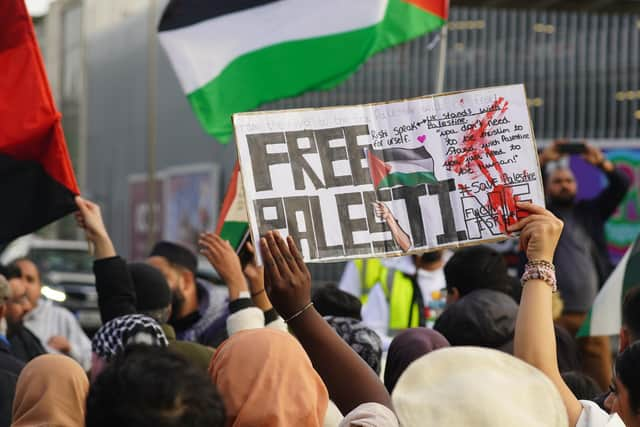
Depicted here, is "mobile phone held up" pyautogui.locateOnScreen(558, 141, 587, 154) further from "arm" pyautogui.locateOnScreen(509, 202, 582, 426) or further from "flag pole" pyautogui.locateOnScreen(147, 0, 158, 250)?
"flag pole" pyautogui.locateOnScreen(147, 0, 158, 250)

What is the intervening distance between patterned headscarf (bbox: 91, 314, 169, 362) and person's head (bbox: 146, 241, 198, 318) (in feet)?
7.99

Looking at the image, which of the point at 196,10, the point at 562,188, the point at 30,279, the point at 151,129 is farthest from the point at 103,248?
the point at 151,129

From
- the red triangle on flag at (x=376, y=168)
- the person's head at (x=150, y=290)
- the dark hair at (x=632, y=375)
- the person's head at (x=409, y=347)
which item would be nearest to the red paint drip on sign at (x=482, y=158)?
the red triangle on flag at (x=376, y=168)

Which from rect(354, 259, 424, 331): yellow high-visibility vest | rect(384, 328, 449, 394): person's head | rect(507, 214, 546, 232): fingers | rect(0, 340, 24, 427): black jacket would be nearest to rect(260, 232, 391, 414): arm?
rect(507, 214, 546, 232): fingers

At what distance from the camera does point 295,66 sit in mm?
7395

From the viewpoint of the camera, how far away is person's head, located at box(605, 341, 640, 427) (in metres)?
3.13

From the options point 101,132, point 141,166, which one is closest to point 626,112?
point 141,166

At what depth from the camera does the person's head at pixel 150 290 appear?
547cm

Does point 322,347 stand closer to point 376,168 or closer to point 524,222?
point 524,222

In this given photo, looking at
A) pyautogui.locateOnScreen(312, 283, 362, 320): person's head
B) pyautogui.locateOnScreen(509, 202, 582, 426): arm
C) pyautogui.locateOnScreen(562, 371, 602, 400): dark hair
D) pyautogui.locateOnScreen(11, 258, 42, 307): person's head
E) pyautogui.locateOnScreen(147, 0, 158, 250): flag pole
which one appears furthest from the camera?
pyautogui.locateOnScreen(147, 0, 158, 250): flag pole

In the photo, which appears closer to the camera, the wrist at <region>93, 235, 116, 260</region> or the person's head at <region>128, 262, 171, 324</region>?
the wrist at <region>93, 235, 116, 260</region>

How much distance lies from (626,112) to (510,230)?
31957mm

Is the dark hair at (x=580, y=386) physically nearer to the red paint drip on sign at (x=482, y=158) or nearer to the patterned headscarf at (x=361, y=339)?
the patterned headscarf at (x=361, y=339)

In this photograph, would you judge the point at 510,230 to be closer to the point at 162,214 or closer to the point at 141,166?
the point at 162,214
